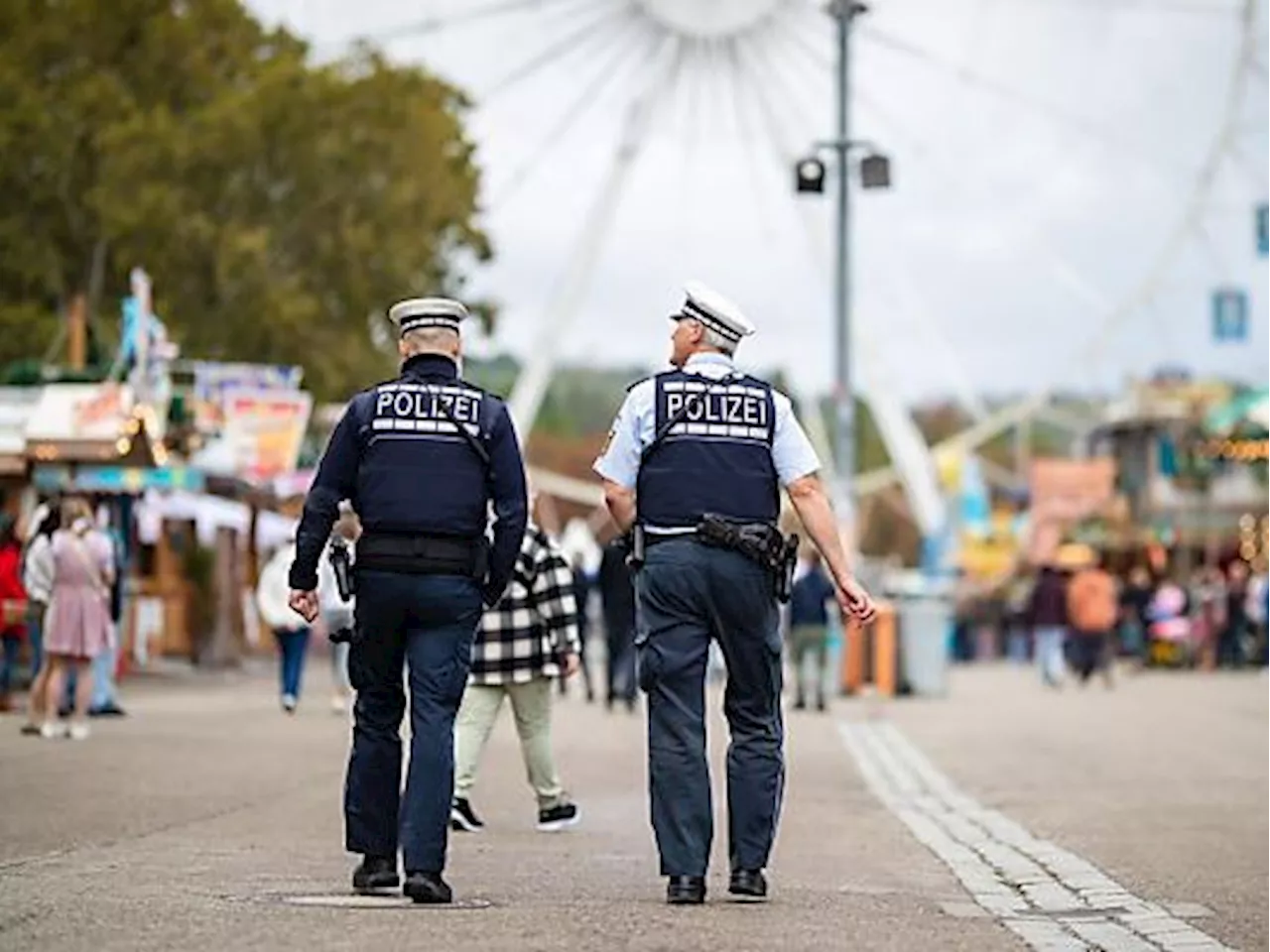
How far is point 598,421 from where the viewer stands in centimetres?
12369

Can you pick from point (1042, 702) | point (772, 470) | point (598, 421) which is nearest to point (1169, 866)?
point (772, 470)

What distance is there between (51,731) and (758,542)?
39.6 feet

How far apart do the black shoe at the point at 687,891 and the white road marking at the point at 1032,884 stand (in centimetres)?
94

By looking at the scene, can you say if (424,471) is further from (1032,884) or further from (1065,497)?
(1065,497)

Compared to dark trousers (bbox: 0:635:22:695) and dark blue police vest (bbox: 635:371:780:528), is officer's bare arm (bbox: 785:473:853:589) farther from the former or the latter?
dark trousers (bbox: 0:635:22:695)

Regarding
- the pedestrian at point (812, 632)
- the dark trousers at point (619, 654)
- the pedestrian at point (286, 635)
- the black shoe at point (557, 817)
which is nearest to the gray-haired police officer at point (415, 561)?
the black shoe at point (557, 817)

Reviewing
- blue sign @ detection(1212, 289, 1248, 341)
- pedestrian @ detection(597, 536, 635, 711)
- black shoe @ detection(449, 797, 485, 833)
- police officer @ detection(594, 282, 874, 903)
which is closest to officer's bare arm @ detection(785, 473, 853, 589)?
police officer @ detection(594, 282, 874, 903)

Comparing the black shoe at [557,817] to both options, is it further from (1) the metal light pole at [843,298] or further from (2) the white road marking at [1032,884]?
(1) the metal light pole at [843,298]

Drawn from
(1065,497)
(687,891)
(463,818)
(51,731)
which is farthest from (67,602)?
(1065,497)

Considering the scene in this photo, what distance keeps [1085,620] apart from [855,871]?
28749 mm

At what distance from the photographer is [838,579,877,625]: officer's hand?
989 centimetres

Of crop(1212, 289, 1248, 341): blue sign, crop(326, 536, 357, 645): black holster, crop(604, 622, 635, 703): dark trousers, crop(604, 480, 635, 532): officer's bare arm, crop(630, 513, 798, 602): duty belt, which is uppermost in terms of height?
crop(1212, 289, 1248, 341): blue sign

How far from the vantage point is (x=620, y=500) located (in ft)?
32.6

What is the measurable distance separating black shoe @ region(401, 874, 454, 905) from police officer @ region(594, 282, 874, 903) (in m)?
0.71
